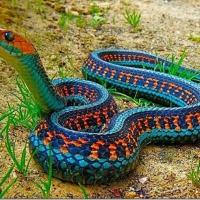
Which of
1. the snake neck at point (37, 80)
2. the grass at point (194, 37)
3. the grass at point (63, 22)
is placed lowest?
the grass at point (194, 37)

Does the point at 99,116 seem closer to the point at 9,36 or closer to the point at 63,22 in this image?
the point at 9,36

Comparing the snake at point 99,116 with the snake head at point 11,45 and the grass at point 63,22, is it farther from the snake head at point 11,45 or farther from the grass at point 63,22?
the grass at point 63,22

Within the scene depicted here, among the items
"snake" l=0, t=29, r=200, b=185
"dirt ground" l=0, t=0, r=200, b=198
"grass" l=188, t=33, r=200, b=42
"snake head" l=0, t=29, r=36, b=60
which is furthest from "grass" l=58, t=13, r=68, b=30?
"snake head" l=0, t=29, r=36, b=60

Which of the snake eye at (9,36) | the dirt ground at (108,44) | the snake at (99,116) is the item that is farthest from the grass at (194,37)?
the snake eye at (9,36)

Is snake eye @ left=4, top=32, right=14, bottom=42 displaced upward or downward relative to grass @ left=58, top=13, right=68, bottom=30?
upward

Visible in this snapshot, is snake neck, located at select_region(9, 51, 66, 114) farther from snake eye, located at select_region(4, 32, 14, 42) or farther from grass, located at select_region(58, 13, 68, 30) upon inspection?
grass, located at select_region(58, 13, 68, 30)

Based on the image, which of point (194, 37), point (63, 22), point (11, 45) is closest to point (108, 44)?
point (63, 22)
